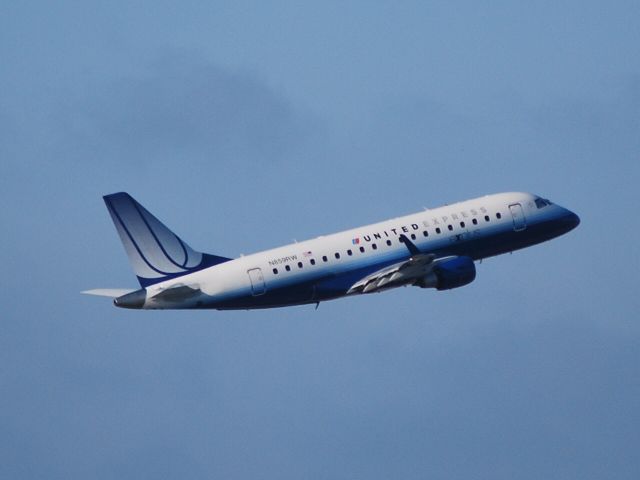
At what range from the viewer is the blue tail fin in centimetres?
10512

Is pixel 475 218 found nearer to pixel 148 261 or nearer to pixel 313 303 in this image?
pixel 313 303

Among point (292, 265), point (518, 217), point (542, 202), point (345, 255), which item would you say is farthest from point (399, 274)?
point (542, 202)

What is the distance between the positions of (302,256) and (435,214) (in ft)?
33.6

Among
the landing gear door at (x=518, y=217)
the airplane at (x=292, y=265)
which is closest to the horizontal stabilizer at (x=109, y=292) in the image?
the airplane at (x=292, y=265)

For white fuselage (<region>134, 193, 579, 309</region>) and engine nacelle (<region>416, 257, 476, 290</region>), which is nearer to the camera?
white fuselage (<region>134, 193, 579, 309</region>)

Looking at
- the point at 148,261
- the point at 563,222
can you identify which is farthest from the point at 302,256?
the point at 563,222

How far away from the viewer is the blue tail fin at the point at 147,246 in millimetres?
105125

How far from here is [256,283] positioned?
10444 cm

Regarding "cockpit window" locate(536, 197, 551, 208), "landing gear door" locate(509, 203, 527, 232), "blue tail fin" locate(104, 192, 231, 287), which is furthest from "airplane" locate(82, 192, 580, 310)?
"cockpit window" locate(536, 197, 551, 208)

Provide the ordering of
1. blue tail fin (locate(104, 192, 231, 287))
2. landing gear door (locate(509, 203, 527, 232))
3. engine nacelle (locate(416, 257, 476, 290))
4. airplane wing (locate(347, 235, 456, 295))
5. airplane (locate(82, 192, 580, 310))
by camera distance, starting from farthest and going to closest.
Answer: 1. landing gear door (locate(509, 203, 527, 232))
2. engine nacelle (locate(416, 257, 476, 290))
3. airplane wing (locate(347, 235, 456, 295))
4. blue tail fin (locate(104, 192, 231, 287))
5. airplane (locate(82, 192, 580, 310))

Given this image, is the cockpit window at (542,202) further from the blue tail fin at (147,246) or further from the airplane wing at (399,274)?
the blue tail fin at (147,246)

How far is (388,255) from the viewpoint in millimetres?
107750

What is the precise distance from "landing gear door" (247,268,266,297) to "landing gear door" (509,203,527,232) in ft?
62.5

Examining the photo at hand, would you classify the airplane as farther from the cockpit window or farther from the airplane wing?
the cockpit window
